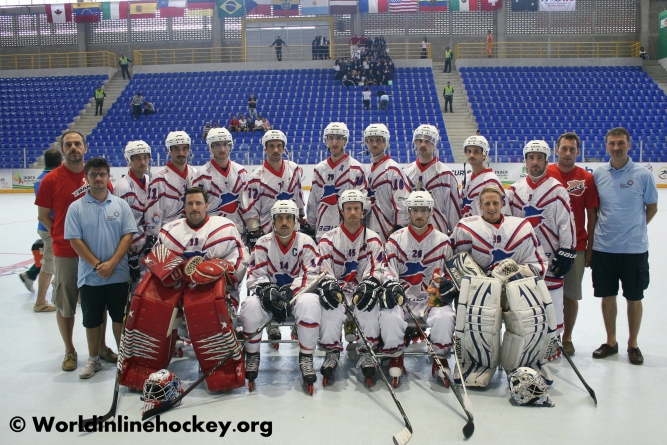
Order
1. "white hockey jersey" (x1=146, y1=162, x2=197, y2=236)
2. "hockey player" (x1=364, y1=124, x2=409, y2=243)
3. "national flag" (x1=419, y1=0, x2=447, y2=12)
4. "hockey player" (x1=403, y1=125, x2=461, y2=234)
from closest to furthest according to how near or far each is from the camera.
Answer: "white hockey jersey" (x1=146, y1=162, x2=197, y2=236) < "hockey player" (x1=364, y1=124, x2=409, y2=243) < "hockey player" (x1=403, y1=125, x2=461, y2=234) < "national flag" (x1=419, y1=0, x2=447, y2=12)

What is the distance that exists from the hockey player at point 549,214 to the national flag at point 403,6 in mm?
21405

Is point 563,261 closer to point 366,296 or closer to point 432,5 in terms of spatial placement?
point 366,296

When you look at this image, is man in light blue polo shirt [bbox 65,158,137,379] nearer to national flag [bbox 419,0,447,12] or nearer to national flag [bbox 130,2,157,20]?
national flag [bbox 419,0,447,12]

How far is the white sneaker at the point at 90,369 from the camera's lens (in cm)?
437

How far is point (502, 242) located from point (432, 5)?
22.3 m

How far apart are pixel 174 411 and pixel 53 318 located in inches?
108

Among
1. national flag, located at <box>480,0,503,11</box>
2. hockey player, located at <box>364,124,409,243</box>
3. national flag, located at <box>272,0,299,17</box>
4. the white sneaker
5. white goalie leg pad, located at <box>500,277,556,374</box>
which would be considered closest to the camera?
white goalie leg pad, located at <box>500,277,556,374</box>

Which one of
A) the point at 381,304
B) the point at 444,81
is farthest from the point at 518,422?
the point at 444,81

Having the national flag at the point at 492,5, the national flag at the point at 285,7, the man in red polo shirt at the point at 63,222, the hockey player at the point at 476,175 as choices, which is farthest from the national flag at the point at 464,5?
the man in red polo shirt at the point at 63,222

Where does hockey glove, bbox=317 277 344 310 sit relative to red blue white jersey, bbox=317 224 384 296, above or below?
below

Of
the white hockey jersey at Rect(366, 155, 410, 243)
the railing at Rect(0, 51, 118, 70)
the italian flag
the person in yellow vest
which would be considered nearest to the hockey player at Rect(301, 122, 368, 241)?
the white hockey jersey at Rect(366, 155, 410, 243)

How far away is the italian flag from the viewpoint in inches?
1021

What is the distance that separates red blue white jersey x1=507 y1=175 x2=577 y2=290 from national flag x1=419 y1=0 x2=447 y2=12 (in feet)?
71.0

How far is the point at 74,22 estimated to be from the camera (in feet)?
90.1
